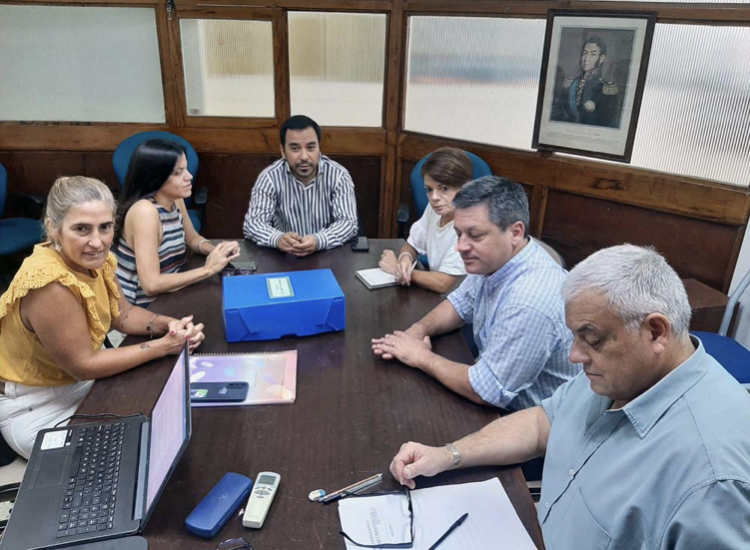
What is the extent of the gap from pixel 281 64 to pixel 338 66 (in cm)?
38

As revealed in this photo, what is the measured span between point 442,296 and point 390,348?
0.54 metres

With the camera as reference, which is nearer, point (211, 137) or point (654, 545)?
point (654, 545)

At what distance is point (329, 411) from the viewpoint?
1.38m

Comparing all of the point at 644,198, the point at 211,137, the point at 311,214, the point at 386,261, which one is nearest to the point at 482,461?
the point at 386,261

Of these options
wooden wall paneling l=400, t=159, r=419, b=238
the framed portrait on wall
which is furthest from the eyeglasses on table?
wooden wall paneling l=400, t=159, r=419, b=238

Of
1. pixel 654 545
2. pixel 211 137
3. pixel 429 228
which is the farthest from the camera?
pixel 211 137

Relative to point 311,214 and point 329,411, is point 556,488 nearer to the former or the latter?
point 329,411

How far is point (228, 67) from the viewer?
368 centimetres

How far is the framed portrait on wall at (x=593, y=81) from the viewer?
109 inches

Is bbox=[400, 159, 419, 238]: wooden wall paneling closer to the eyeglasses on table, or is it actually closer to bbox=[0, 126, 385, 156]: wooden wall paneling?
bbox=[0, 126, 385, 156]: wooden wall paneling

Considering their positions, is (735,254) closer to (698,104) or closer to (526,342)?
(698,104)

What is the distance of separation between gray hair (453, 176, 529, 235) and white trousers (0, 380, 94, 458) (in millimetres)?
1201

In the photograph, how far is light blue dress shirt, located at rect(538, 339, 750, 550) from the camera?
817 mm

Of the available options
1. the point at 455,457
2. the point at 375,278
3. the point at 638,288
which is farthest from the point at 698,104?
the point at 455,457
